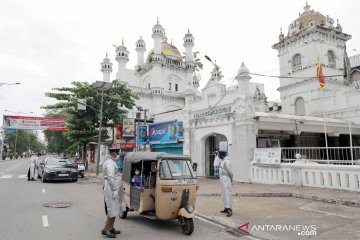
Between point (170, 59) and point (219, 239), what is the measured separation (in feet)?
137

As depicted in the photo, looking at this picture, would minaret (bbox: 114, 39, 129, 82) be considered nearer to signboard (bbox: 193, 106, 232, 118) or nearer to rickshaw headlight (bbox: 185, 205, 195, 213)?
signboard (bbox: 193, 106, 232, 118)

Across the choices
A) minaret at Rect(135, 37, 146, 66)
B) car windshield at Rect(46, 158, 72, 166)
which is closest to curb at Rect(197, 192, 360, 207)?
car windshield at Rect(46, 158, 72, 166)

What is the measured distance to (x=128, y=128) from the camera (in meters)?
27.7

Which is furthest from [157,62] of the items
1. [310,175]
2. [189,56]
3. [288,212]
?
[288,212]

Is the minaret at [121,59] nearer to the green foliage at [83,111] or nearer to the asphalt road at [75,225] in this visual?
the green foliage at [83,111]

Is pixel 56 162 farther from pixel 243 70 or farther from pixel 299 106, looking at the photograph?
pixel 299 106

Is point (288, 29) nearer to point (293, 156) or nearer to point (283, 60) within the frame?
point (283, 60)

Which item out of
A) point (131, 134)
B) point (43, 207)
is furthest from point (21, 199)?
point (131, 134)

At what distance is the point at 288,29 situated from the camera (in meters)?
31.1

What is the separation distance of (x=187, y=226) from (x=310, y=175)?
8840mm

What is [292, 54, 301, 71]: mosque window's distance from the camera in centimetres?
2927

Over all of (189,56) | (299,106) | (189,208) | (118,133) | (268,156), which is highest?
(189,56)

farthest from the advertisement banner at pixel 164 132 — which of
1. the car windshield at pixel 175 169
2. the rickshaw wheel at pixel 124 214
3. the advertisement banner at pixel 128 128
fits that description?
the car windshield at pixel 175 169

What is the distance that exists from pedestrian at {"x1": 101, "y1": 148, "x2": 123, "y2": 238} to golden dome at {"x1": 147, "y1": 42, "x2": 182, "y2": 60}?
4080 centimetres
